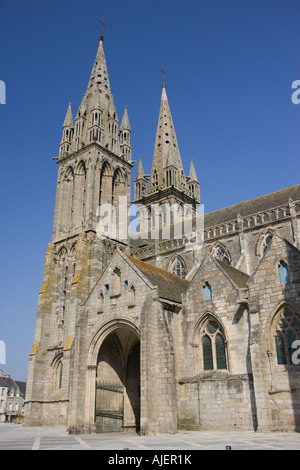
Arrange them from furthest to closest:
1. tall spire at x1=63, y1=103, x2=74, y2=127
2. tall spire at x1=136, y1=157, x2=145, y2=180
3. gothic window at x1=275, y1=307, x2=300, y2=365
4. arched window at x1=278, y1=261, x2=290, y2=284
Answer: tall spire at x1=136, y1=157, x2=145, y2=180, tall spire at x1=63, y1=103, x2=74, y2=127, arched window at x1=278, y1=261, x2=290, y2=284, gothic window at x1=275, y1=307, x2=300, y2=365

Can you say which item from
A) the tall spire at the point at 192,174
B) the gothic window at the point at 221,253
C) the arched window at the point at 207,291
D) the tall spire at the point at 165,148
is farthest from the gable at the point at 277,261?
the tall spire at the point at 192,174

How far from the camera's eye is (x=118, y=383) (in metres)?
23.6

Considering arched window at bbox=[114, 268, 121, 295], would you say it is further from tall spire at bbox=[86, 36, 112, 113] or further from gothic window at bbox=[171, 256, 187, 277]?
tall spire at bbox=[86, 36, 112, 113]

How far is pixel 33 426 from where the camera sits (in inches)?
1287

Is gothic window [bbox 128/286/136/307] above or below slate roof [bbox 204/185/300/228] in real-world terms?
below

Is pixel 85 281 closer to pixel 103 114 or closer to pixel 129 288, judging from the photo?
pixel 129 288

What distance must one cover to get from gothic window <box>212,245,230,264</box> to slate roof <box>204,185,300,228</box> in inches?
152

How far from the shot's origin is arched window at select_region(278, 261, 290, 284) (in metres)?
17.7

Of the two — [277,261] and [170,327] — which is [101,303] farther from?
[277,261]

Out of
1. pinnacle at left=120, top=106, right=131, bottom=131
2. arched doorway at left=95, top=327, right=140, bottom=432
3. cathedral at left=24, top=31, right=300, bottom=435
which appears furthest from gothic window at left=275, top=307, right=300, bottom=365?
pinnacle at left=120, top=106, right=131, bottom=131

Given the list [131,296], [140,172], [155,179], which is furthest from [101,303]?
[140,172]

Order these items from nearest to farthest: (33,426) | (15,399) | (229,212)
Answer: (33,426)
(229,212)
(15,399)
